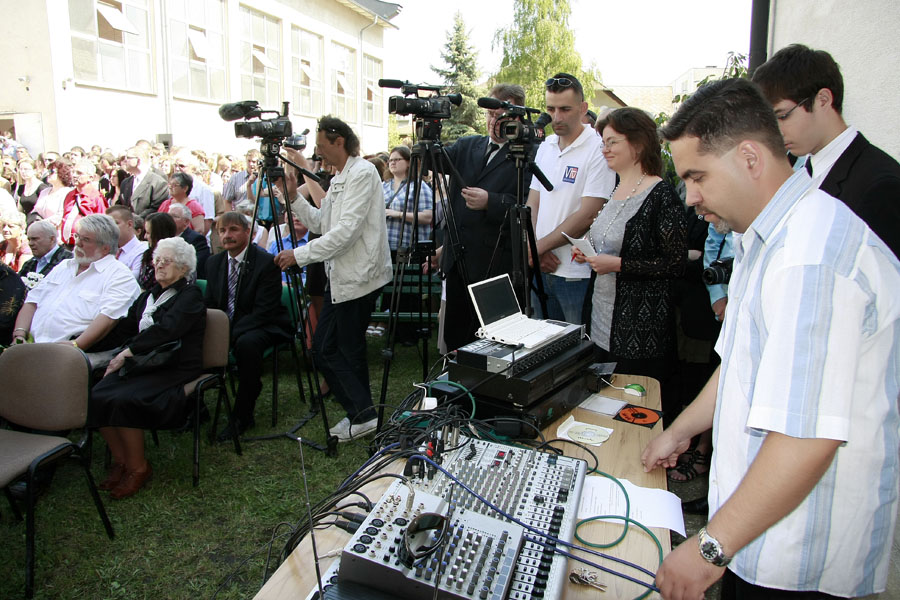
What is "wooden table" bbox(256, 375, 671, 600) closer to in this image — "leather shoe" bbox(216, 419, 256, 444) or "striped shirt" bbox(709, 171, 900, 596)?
"striped shirt" bbox(709, 171, 900, 596)

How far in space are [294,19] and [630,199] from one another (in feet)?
62.6

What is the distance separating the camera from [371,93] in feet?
80.1

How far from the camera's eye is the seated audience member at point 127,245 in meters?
4.46

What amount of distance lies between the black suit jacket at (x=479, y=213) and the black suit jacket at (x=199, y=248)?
6.98 feet

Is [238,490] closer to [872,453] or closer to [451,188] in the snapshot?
[451,188]

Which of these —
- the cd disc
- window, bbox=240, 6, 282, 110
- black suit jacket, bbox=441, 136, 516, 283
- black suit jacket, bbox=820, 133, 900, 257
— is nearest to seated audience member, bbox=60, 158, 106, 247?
black suit jacket, bbox=441, 136, 516, 283

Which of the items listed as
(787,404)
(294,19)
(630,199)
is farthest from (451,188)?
(294,19)

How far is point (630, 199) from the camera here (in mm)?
2568

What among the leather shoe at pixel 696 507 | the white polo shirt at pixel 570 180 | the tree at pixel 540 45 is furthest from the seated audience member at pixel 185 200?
the tree at pixel 540 45

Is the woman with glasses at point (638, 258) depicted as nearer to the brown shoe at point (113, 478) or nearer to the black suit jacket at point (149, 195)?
the brown shoe at point (113, 478)

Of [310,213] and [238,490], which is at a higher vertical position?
[310,213]

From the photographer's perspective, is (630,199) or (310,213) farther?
(310,213)

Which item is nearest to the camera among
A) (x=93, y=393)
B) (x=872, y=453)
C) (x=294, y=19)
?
(x=872, y=453)

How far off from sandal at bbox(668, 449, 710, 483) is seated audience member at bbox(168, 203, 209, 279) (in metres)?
3.62
